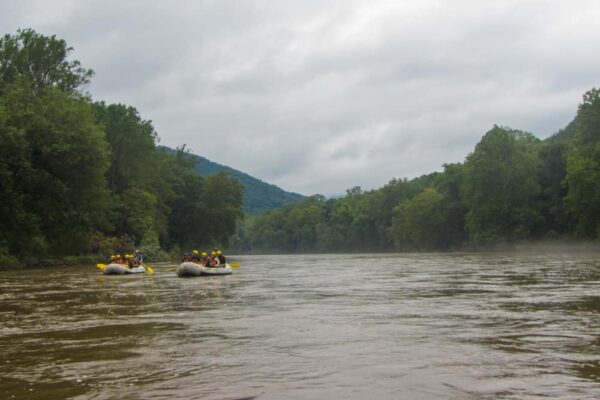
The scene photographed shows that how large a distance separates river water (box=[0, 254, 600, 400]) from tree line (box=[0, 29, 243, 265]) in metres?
25.8

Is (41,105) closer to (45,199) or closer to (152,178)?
(45,199)

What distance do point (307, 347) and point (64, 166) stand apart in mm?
37412

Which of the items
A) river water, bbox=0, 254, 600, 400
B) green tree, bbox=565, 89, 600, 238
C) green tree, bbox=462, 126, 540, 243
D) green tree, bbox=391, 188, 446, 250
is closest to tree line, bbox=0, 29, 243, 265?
river water, bbox=0, 254, 600, 400

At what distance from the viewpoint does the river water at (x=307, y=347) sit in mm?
6734

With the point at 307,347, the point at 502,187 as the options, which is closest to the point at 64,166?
the point at 307,347

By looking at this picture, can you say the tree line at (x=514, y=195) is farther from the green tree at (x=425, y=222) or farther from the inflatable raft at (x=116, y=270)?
the inflatable raft at (x=116, y=270)

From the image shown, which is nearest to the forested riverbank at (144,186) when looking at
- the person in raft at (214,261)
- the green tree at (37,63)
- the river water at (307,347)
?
the green tree at (37,63)

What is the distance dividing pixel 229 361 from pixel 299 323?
3799 millimetres

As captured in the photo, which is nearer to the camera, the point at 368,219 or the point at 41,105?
the point at 41,105

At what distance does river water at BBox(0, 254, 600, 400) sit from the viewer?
265 inches

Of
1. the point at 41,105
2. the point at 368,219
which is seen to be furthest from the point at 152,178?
the point at 368,219

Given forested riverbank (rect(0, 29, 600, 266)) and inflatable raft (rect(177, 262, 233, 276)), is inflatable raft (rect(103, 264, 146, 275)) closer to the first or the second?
inflatable raft (rect(177, 262, 233, 276))

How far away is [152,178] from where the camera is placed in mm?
68188

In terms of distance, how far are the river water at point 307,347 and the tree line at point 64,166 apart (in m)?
25.8
